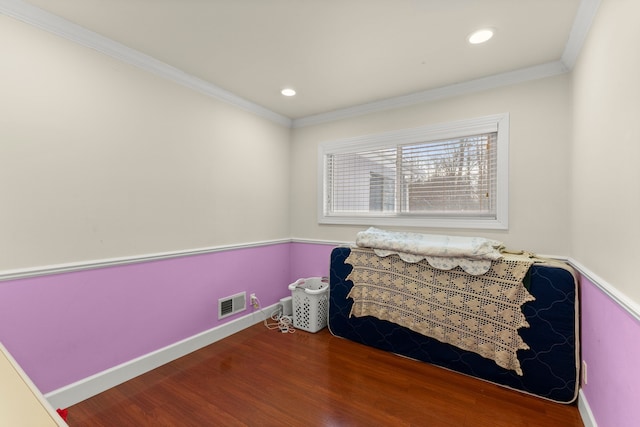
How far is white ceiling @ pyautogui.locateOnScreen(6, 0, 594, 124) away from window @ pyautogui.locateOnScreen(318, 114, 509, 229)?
480 millimetres

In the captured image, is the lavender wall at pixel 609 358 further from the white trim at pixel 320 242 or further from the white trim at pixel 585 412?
the white trim at pixel 320 242

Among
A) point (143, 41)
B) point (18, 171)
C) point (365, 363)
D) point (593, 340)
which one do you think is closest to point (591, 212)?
point (593, 340)

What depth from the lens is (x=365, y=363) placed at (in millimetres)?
2307

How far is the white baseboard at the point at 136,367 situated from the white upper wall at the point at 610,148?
2788 mm

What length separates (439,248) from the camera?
85.3 inches

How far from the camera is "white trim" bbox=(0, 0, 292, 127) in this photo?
160 cm

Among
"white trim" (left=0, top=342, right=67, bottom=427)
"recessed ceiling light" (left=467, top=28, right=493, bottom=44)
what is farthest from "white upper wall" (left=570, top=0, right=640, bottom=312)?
"white trim" (left=0, top=342, right=67, bottom=427)

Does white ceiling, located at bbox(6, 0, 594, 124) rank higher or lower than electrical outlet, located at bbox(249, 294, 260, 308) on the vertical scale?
higher

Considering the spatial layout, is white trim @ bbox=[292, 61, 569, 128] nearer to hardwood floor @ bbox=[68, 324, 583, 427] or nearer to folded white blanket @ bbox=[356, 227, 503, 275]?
folded white blanket @ bbox=[356, 227, 503, 275]

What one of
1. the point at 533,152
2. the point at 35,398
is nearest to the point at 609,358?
the point at 533,152

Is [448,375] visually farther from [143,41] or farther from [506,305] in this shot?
[143,41]

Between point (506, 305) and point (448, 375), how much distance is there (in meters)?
0.69

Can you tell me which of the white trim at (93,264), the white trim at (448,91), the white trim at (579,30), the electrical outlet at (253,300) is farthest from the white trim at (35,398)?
the white trim at (448,91)

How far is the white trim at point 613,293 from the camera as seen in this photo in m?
1.05
